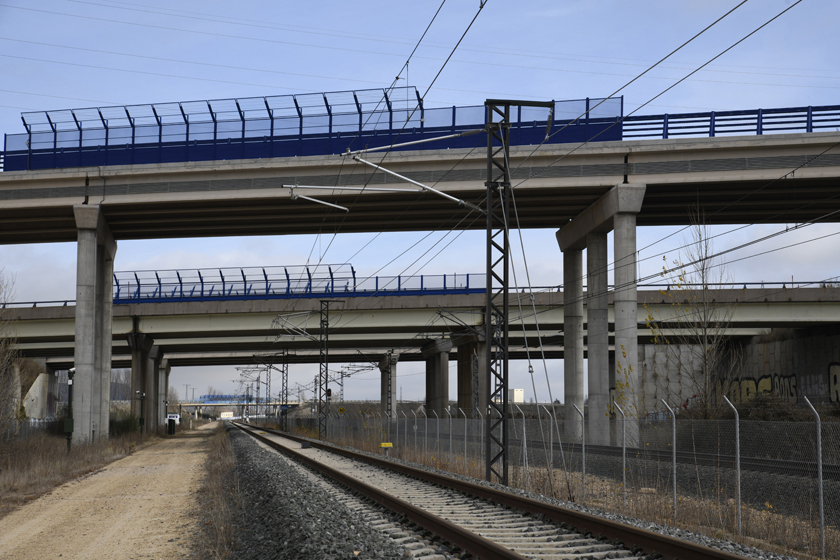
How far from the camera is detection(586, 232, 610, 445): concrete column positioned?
38.2 meters

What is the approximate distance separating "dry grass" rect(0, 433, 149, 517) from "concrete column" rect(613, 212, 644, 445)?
75.8 feet

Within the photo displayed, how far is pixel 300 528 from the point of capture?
40.1 ft

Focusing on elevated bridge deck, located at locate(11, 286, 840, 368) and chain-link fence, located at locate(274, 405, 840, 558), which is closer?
chain-link fence, located at locate(274, 405, 840, 558)

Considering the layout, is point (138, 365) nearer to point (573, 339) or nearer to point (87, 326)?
point (87, 326)

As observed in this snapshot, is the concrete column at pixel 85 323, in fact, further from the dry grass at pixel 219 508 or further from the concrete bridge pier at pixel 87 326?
the dry grass at pixel 219 508

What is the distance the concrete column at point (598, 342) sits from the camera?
125 ft

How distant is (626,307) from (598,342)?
3.45 m

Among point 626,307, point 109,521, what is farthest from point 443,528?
point 626,307

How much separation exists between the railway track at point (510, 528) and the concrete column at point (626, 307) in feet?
58.4

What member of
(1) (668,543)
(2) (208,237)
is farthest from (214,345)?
(1) (668,543)

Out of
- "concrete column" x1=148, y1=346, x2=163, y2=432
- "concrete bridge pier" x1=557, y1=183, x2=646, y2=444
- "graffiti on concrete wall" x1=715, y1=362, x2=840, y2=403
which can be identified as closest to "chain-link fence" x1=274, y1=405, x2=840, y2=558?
"concrete bridge pier" x1=557, y1=183, x2=646, y2=444

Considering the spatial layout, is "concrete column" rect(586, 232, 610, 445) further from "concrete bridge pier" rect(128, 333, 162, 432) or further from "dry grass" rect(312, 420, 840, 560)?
"concrete bridge pier" rect(128, 333, 162, 432)

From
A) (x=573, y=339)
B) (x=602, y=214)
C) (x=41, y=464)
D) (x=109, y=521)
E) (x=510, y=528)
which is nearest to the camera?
(x=510, y=528)

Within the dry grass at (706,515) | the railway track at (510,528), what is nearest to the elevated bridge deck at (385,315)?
the dry grass at (706,515)
